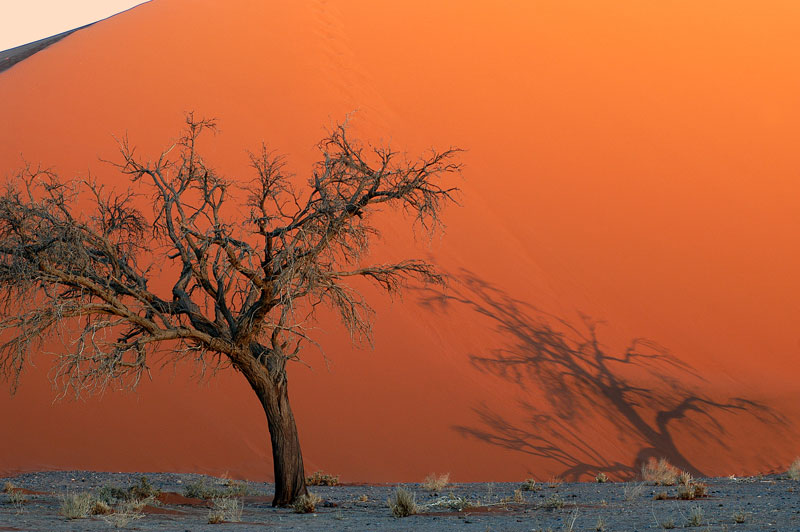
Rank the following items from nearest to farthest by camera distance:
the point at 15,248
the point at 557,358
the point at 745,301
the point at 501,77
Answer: the point at 15,248 → the point at 557,358 → the point at 745,301 → the point at 501,77

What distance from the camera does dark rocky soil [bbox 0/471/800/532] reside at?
8.86 metres

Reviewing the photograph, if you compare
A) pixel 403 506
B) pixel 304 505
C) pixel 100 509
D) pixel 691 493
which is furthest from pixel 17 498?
pixel 691 493

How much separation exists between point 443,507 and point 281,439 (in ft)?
7.31

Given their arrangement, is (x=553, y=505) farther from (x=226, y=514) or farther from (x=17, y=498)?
(x=17, y=498)

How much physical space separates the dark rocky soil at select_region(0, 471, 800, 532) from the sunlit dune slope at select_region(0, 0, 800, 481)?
2.03 m

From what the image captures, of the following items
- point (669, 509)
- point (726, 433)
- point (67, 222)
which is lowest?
point (669, 509)

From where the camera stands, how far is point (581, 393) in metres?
18.8

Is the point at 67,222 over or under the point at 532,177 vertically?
under

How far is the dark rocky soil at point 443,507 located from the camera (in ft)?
29.1

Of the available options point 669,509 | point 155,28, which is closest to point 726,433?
point 669,509

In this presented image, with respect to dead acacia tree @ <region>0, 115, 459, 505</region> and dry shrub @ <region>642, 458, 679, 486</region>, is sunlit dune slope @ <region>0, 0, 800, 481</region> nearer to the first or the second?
dry shrub @ <region>642, 458, 679, 486</region>

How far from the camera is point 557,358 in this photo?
64.7 feet

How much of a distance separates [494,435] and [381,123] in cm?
1333

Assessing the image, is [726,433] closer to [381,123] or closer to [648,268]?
[648,268]
